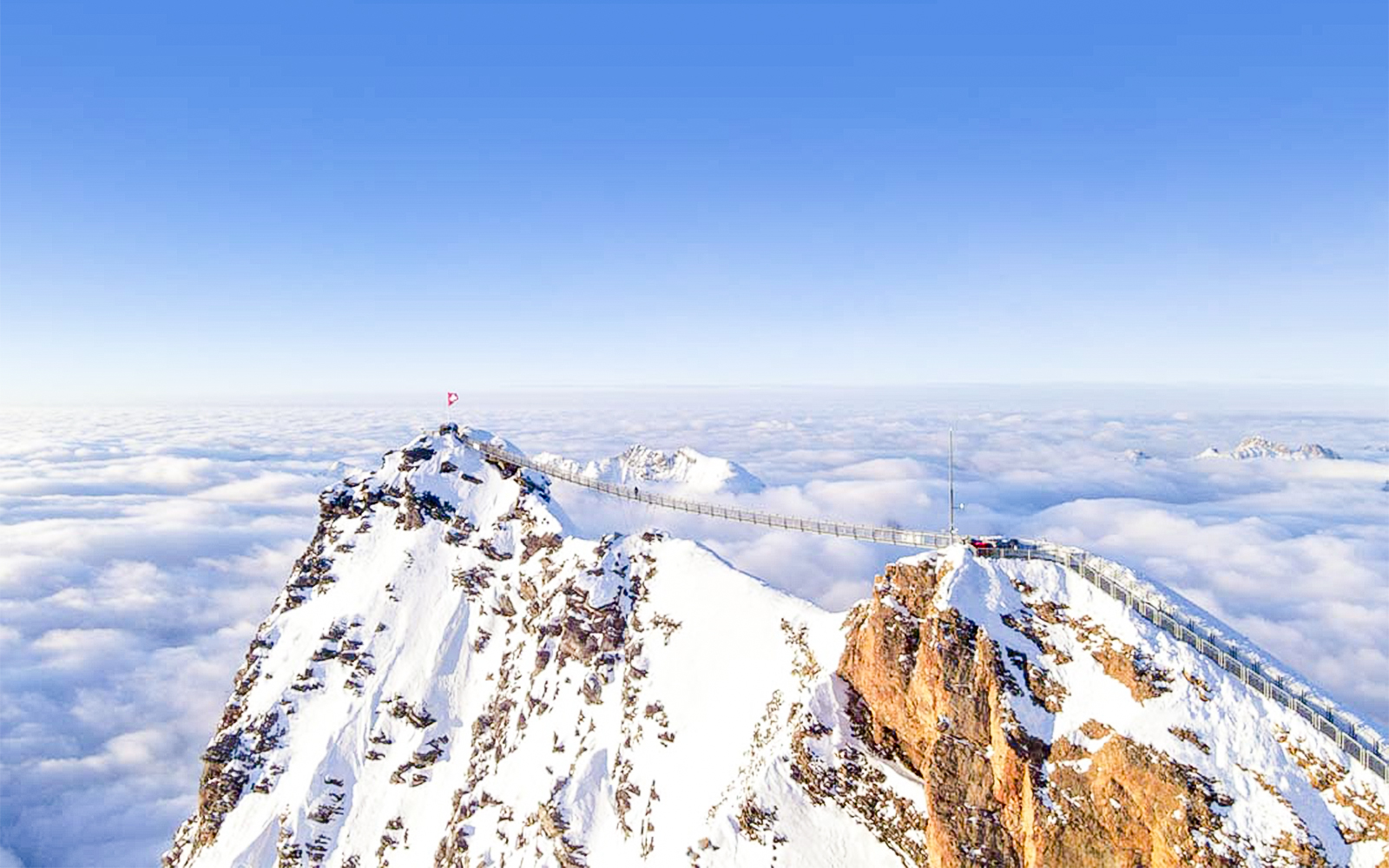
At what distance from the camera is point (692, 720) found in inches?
2376

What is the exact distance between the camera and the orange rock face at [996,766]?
2984cm

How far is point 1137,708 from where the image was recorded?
1305 inches

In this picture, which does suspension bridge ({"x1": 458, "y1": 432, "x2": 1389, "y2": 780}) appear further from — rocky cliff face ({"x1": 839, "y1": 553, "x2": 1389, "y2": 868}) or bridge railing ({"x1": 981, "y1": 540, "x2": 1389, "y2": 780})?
rocky cliff face ({"x1": 839, "y1": 553, "x2": 1389, "y2": 868})

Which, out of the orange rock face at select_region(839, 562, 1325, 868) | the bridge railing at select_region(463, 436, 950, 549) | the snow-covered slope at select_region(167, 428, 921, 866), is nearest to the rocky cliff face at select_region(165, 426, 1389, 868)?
the orange rock face at select_region(839, 562, 1325, 868)

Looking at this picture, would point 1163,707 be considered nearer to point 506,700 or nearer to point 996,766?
point 996,766

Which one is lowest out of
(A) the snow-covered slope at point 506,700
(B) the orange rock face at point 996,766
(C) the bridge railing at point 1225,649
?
(A) the snow-covered slope at point 506,700

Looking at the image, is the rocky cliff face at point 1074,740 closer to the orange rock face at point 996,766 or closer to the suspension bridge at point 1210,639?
the orange rock face at point 996,766

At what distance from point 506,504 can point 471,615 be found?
17.9 metres

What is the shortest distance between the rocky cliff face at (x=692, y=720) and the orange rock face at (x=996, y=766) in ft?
0.43

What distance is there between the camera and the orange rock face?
97.9ft

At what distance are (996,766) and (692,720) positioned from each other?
104 feet

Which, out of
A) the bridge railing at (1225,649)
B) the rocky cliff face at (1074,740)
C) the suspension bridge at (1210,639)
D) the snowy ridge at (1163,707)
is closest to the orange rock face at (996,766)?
the rocky cliff face at (1074,740)

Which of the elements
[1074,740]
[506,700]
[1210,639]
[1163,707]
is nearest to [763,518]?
[506,700]

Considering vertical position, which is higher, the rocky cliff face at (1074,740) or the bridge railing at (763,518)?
the bridge railing at (763,518)
